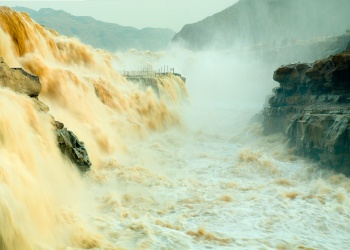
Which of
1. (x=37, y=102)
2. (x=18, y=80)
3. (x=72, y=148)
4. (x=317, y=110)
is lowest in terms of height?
(x=72, y=148)

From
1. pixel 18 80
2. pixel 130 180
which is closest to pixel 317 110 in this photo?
pixel 130 180

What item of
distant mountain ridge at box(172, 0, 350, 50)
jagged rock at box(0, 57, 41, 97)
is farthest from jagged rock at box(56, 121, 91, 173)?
distant mountain ridge at box(172, 0, 350, 50)

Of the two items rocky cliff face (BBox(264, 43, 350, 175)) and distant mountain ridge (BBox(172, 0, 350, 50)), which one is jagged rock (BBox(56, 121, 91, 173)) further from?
distant mountain ridge (BBox(172, 0, 350, 50))

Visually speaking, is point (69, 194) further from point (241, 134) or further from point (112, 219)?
point (241, 134)

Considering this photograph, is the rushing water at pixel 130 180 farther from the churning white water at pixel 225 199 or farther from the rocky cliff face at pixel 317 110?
the rocky cliff face at pixel 317 110

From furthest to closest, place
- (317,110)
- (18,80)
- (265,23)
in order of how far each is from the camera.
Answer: (265,23), (317,110), (18,80)

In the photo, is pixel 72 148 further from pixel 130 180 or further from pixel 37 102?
pixel 130 180

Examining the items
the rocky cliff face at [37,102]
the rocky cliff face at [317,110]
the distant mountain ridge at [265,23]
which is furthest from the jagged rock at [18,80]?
the distant mountain ridge at [265,23]
